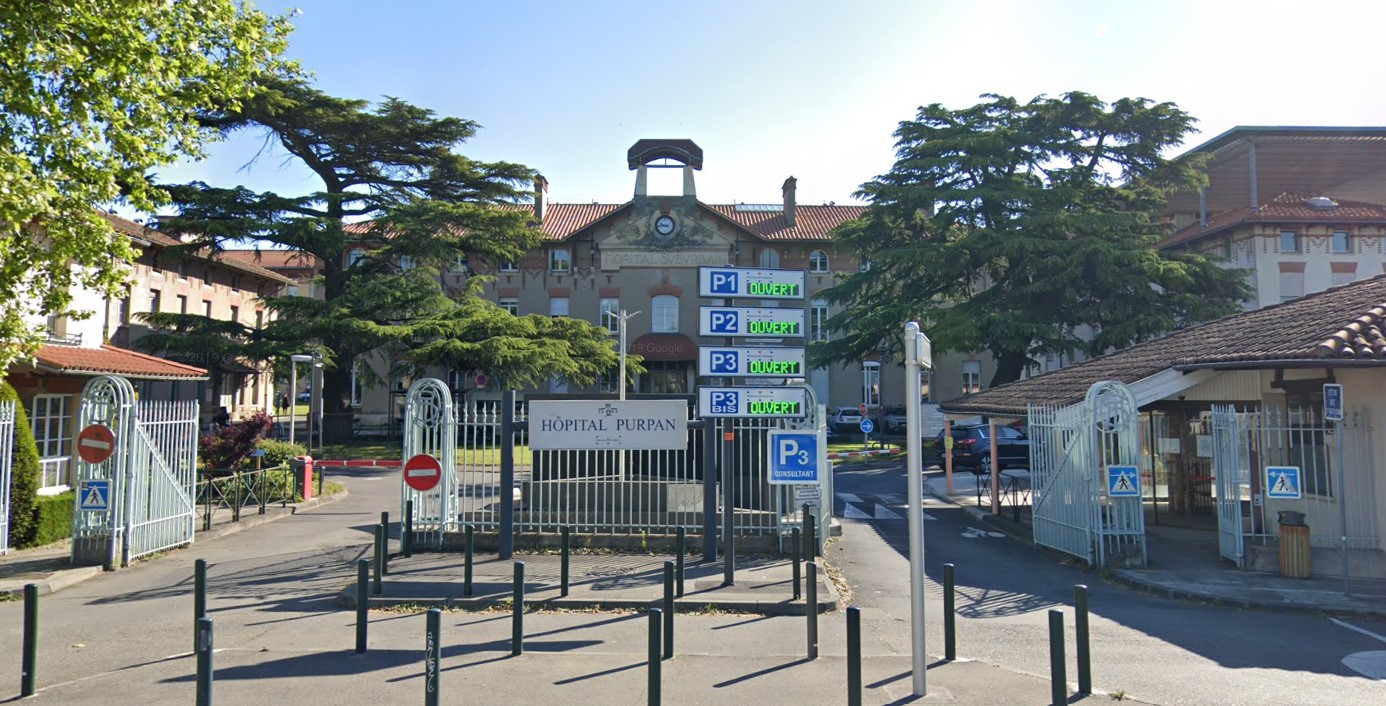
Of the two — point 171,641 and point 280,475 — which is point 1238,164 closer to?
point 280,475

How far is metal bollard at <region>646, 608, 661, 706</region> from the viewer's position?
5.70 m

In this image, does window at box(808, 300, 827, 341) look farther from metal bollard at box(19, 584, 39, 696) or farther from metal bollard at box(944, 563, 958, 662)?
metal bollard at box(19, 584, 39, 696)

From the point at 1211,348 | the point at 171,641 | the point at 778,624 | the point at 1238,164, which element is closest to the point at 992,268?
the point at 1238,164

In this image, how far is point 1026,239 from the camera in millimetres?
31250

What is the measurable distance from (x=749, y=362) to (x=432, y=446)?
514cm

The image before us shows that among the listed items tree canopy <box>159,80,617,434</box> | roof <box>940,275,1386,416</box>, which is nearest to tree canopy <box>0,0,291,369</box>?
roof <box>940,275,1386,416</box>

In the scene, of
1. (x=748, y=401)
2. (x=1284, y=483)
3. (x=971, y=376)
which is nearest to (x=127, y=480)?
(x=748, y=401)

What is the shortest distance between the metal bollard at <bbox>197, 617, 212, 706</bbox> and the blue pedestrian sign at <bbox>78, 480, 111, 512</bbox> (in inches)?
298

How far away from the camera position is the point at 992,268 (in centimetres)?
3472

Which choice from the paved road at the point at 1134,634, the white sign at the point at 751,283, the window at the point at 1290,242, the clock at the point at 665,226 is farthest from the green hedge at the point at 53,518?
the window at the point at 1290,242

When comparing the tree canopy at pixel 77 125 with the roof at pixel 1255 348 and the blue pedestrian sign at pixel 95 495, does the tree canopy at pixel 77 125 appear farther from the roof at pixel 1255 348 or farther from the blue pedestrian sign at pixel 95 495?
the roof at pixel 1255 348

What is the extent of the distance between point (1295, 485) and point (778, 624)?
720 cm

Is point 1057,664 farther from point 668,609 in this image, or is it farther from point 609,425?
point 609,425

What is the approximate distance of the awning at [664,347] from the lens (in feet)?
151
